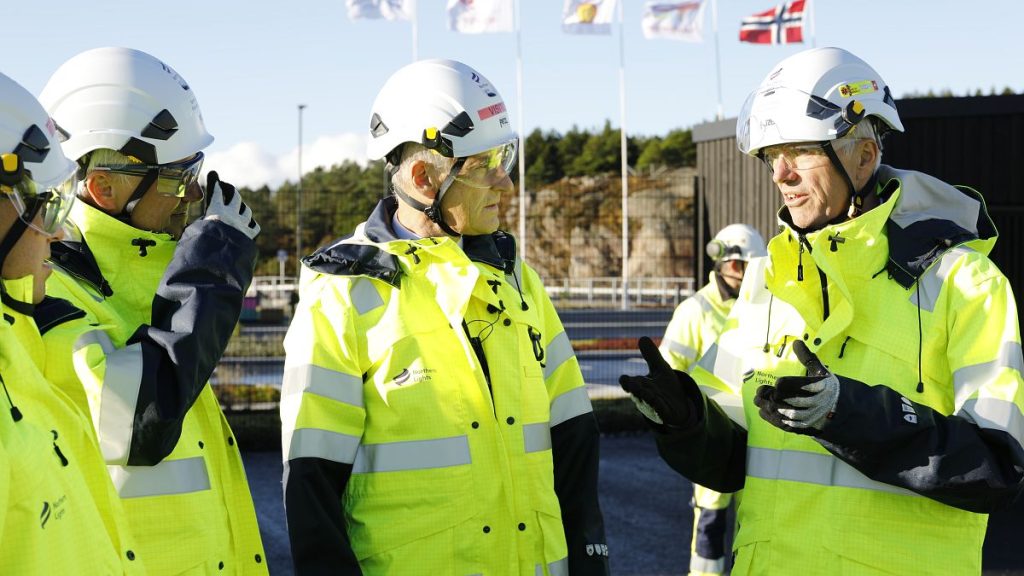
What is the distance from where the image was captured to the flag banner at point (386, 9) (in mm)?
22125

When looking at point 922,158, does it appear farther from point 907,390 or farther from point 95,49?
point 95,49

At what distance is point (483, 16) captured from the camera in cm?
2408

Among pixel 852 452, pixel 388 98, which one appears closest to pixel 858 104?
pixel 852 452

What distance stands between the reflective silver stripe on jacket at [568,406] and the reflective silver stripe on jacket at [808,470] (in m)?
0.53

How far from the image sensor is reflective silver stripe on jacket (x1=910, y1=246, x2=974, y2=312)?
2.79 metres

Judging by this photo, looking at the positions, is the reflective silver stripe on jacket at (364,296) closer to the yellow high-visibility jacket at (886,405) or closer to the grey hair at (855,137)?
the yellow high-visibility jacket at (886,405)

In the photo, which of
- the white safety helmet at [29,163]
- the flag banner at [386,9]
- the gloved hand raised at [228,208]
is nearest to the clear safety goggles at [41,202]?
the white safety helmet at [29,163]

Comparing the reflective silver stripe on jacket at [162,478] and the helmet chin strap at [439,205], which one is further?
the helmet chin strap at [439,205]

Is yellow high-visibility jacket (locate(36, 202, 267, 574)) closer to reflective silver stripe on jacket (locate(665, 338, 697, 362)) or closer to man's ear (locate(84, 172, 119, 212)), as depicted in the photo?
man's ear (locate(84, 172, 119, 212))

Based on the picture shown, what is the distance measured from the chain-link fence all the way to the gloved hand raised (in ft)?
29.7

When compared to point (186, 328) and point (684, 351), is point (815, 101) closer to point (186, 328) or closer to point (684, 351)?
point (186, 328)

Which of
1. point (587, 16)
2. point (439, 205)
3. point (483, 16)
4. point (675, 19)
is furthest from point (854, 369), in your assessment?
point (675, 19)

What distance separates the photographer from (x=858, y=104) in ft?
9.74

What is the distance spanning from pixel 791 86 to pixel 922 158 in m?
8.33
